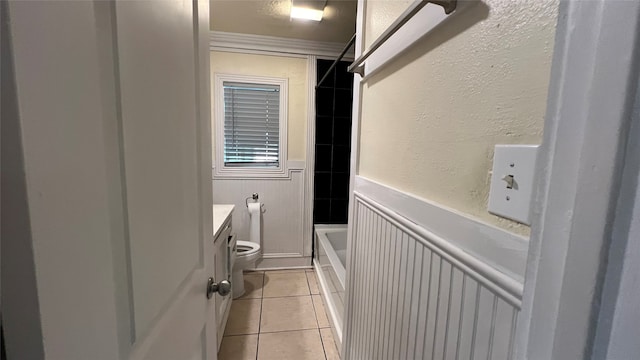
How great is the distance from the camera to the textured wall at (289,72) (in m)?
2.64

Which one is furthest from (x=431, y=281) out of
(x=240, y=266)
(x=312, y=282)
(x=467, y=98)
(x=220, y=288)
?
(x=312, y=282)

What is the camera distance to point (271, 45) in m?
2.64

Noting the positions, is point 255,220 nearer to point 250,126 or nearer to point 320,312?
point 250,126

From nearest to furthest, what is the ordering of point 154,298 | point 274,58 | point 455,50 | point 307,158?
point 154,298, point 455,50, point 274,58, point 307,158

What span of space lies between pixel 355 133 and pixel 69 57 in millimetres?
1111

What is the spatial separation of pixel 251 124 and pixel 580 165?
2.75m

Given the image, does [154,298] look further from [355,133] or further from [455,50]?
[355,133]

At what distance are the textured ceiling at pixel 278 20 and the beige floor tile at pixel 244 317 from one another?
237cm

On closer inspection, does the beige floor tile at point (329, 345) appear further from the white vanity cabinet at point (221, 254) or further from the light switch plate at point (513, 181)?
the light switch plate at point (513, 181)

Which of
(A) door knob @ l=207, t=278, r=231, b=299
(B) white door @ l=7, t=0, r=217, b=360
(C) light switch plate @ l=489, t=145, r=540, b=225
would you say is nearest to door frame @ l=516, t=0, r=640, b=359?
(C) light switch plate @ l=489, t=145, r=540, b=225

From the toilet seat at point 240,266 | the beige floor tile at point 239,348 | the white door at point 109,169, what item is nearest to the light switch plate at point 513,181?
the white door at point 109,169

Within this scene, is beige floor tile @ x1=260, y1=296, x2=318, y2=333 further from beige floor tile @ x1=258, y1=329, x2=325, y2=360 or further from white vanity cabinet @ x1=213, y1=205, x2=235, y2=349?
white vanity cabinet @ x1=213, y1=205, x2=235, y2=349

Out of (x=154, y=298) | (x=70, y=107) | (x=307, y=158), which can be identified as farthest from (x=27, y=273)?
(x=307, y=158)

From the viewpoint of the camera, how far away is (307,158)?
2.88m
